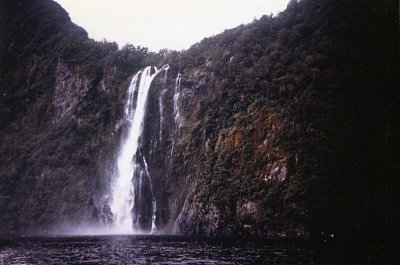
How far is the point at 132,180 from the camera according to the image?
61.2 metres

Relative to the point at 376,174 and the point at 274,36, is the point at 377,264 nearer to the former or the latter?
the point at 376,174

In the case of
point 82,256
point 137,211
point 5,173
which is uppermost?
point 5,173

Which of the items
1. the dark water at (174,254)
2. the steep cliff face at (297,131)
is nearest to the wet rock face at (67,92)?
the steep cliff face at (297,131)

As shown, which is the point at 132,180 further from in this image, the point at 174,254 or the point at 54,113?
the point at 174,254

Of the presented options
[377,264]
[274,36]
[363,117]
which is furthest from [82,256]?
[274,36]

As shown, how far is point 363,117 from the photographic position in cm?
4775

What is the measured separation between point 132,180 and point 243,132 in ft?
58.9

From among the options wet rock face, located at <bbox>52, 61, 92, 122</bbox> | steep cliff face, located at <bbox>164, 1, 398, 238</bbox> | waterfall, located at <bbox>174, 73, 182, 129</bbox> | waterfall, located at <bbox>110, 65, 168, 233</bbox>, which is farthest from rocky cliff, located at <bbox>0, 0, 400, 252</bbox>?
waterfall, located at <bbox>110, 65, 168, 233</bbox>

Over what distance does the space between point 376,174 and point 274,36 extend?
26.5 m

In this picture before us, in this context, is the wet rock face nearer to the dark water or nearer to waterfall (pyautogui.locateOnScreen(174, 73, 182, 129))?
waterfall (pyautogui.locateOnScreen(174, 73, 182, 129))

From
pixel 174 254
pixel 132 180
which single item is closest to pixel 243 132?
pixel 132 180

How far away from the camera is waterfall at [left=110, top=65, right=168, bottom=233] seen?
58469 mm

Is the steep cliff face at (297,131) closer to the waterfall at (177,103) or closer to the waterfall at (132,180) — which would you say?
the waterfall at (177,103)

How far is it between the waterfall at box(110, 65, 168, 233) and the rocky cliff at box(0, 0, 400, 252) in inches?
60.8
